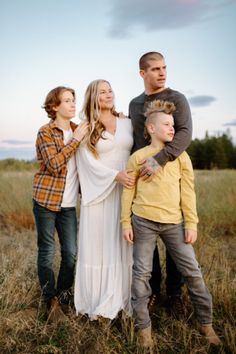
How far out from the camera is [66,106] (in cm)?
381

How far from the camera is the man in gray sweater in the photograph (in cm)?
329

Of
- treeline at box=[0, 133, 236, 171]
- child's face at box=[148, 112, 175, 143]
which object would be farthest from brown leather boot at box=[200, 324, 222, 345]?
→ treeline at box=[0, 133, 236, 171]

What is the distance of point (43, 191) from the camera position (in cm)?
381

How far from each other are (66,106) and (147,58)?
795 millimetres

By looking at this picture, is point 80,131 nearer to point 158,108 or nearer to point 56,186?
point 56,186

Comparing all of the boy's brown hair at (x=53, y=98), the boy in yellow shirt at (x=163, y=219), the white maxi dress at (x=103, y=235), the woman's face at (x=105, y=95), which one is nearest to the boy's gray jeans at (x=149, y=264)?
the boy in yellow shirt at (x=163, y=219)

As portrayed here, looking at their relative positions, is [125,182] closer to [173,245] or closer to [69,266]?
[173,245]

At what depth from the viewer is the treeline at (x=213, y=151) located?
33.2 meters

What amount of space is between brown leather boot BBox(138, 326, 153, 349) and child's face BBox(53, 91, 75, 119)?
6.13ft

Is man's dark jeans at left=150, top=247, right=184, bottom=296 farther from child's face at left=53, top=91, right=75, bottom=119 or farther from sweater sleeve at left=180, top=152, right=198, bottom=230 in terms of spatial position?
child's face at left=53, top=91, right=75, bottom=119

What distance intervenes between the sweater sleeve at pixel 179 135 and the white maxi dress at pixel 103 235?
0.47 metres

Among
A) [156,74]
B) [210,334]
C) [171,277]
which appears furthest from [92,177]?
[210,334]

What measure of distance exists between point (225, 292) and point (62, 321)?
57.1 inches

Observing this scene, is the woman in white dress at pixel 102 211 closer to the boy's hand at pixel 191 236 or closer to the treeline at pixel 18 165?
the boy's hand at pixel 191 236
